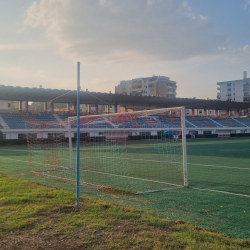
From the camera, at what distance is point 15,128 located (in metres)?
36.1

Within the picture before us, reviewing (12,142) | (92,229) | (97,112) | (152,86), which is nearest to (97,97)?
(97,112)

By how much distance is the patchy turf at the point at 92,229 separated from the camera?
4023 mm

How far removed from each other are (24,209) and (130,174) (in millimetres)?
5769

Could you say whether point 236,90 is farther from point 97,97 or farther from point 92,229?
point 92,229

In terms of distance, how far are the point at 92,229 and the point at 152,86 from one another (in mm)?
86587

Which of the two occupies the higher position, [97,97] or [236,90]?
[236,90]

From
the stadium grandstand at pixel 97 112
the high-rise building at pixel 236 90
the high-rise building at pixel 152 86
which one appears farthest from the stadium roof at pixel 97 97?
the high-rise building at pixel 236 90

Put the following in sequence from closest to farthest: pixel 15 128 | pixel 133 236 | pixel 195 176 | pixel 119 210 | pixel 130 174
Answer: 1. pixel 133 236
2. pixel 119 210
3. pixel 195 176
4. pixel 130 174
5. pixel 15 128

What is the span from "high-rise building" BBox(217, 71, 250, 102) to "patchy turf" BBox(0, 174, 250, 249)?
99.8 m

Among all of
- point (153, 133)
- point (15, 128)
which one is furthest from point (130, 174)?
point (153, 133)

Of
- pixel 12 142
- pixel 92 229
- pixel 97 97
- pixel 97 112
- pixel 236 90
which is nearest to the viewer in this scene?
pixel 92 229

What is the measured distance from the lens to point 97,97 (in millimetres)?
38781

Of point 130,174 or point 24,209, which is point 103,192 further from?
point 130,174

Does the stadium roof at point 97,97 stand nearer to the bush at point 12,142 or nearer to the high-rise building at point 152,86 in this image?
the bush at point 12,142
